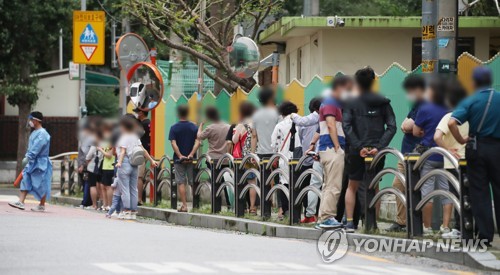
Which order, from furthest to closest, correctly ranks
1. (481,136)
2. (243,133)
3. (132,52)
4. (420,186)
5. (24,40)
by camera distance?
1. (24,40)
2. (132,52)
3. (243,133)
4. (420,186)
5. (481,136)

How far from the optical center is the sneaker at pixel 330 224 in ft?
47.5

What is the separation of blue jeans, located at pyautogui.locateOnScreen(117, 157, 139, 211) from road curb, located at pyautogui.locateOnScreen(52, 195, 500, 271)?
606mm

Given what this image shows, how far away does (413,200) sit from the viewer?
1312cm

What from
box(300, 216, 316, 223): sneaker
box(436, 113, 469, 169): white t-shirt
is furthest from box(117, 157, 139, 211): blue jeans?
box(436, 113, 469, 169): white t-shirt

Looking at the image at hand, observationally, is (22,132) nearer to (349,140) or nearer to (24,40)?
(24,40)

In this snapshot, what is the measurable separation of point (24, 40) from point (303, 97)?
22.1m

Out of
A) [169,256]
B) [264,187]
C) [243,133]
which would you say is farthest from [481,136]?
[243,133]

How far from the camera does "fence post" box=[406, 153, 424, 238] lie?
43.0 feet

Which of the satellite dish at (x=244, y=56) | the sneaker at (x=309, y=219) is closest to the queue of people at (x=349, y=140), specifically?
the sneaker at (x=309, y=219)

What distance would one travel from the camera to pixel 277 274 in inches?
407

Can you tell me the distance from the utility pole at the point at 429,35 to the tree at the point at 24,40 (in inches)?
1035

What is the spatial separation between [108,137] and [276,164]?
22.0 feet

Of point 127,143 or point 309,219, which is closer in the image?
point 309,219

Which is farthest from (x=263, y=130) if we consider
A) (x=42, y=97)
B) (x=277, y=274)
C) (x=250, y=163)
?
(x=42, y=97)
